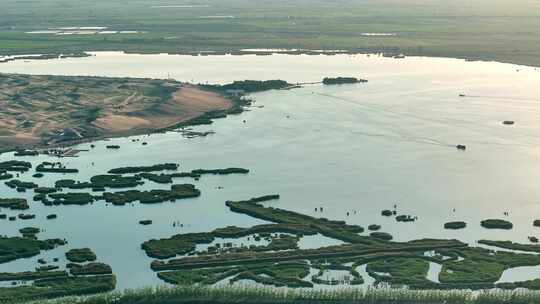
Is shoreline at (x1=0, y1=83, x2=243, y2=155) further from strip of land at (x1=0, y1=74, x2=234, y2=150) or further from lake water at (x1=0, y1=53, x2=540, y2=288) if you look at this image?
lake water at (x1=0, y1=53, x2=540, y2=288)

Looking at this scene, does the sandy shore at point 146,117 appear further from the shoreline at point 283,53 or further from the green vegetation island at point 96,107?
the shoreline at point 283,53

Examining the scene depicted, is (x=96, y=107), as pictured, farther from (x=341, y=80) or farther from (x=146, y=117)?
(x=341, y=80)

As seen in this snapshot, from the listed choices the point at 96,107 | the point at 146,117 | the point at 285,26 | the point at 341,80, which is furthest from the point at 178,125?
the point at 285,26

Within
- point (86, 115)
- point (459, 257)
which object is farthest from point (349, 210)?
point (86, 115)

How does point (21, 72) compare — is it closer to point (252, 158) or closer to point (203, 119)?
point (203, 119)

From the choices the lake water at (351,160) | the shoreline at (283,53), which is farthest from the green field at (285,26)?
the lake water at (351,160)
